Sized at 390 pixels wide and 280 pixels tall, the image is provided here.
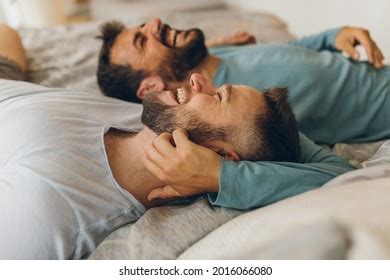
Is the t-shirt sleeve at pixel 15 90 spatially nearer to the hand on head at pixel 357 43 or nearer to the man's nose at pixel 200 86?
the man's nose at pixel 200 86

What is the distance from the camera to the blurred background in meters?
1.72

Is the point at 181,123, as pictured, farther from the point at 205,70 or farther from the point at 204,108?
the point at 205,70

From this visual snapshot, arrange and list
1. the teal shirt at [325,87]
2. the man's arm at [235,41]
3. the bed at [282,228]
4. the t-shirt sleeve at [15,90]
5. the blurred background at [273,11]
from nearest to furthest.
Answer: the bed at [282,228]
the t-shirt sleeve at [15,90]
the teal shirt at [325,87]
the man's arm at [235,41]
the blurred background at [273,11]

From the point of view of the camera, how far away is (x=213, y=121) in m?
0.76

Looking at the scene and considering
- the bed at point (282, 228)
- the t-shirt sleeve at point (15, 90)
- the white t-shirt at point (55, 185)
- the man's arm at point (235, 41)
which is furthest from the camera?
the man's arm at point (235, 41)

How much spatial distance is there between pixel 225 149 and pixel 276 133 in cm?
12

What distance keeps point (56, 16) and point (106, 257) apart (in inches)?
80.8

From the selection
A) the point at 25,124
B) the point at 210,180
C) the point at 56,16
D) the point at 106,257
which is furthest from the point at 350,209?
the point at 56,16

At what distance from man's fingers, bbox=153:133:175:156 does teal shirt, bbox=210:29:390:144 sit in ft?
1.57

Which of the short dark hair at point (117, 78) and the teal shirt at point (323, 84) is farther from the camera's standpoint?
the short dark hair at point (117, 78)

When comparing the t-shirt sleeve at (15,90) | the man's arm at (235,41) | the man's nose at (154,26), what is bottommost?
the man's arm at (235,41)

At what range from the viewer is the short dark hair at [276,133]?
779 millimetres

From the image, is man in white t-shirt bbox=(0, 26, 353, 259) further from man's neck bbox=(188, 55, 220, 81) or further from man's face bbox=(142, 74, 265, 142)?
man's neck bbox=(188, 55, 220, 81)

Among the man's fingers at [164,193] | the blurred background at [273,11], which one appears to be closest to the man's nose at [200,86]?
the man's fingers at [164,193]
